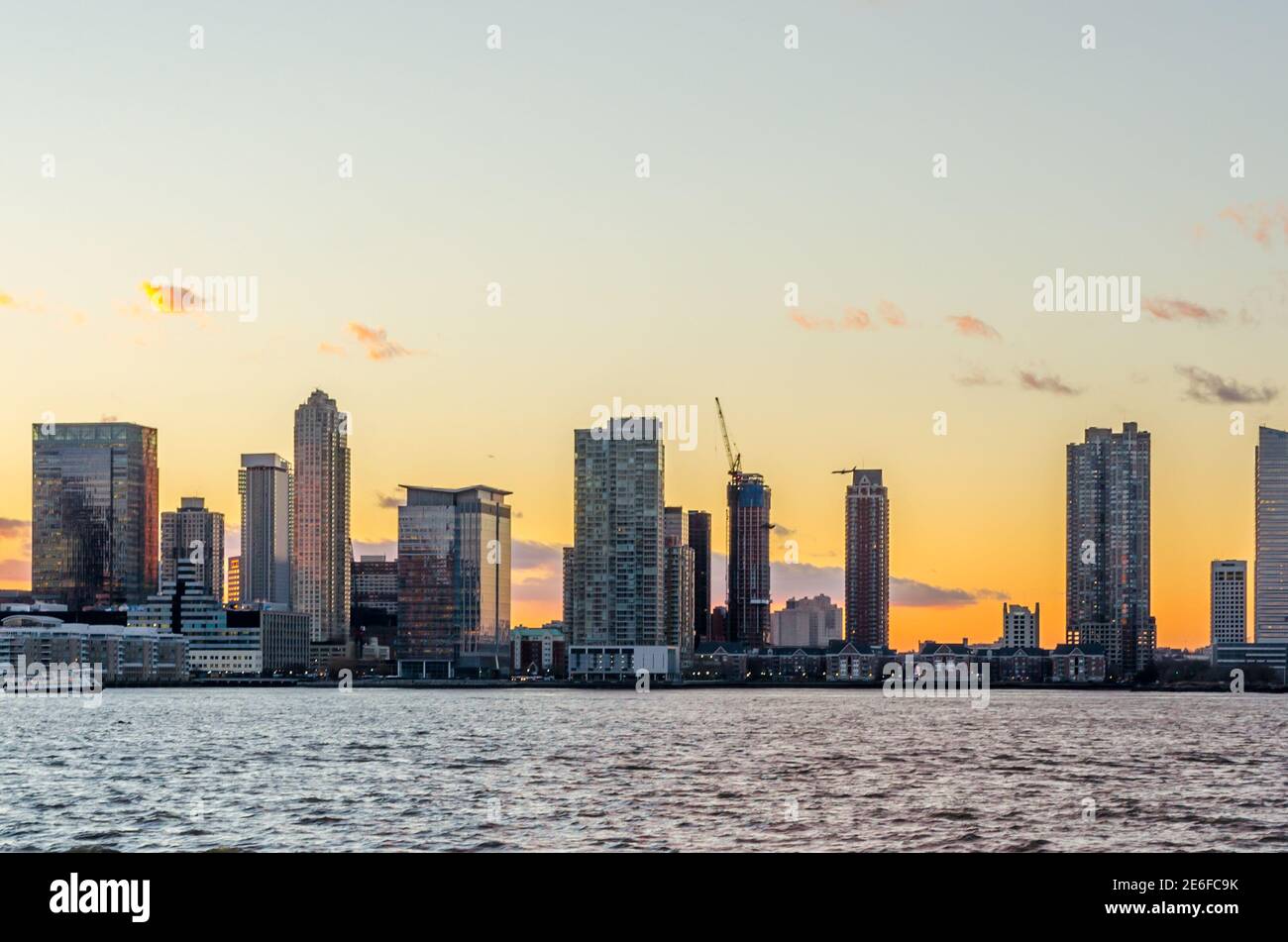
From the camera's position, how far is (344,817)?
63.1 m

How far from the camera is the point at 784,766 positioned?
92750 millimetres

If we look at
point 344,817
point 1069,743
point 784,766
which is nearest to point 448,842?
point 344,817

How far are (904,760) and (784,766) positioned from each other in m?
11.1

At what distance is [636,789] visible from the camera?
75.1 metres

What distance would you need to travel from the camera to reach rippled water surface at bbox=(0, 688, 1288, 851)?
187 ft

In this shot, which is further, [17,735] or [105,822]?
[17,735]

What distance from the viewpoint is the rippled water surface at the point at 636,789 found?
187ft

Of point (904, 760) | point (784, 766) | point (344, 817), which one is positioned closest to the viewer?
point (344, 817)
